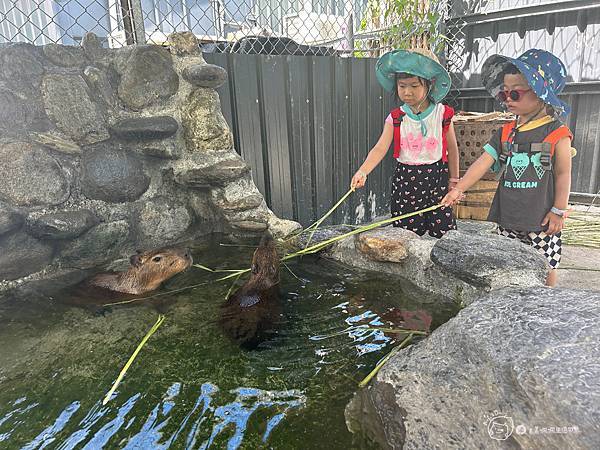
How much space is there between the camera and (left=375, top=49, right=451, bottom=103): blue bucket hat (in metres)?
2.85

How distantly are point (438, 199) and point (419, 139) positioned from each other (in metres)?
0.47

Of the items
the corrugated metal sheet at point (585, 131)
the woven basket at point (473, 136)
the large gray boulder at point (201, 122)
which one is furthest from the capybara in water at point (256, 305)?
the corrugated metal sheet at point (585, 131)

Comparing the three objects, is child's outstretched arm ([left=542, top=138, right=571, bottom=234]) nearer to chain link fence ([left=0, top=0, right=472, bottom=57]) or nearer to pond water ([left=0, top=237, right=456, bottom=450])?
pond water ([left=0, top=237, right=456, bottom=450])

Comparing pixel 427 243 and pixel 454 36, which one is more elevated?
pixel 454 36

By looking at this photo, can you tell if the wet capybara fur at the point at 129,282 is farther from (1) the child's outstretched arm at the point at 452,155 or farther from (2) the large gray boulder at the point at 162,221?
(1) the child's outstretched arm at the point at 452,155

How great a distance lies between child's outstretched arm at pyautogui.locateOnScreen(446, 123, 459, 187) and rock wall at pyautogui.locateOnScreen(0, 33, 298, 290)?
4.17 ft

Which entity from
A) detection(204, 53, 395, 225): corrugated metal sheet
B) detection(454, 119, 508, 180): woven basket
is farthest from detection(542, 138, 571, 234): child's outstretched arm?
detection(204, 53, 395, 225): corrugated metal sheet

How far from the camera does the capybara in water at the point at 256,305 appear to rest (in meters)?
2.07

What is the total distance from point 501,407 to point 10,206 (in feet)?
9.22

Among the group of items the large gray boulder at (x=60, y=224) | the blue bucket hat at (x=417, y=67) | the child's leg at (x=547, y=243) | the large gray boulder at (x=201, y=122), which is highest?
the blue bucket hat at (x=417, y=67)

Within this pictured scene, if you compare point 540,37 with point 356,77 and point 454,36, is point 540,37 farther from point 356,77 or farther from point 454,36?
point 356,77

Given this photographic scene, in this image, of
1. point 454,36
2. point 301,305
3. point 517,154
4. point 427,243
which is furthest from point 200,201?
point 454,36

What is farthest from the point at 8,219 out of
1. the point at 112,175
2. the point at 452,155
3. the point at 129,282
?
the point at 452,155

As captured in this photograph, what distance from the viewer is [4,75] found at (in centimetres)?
266
